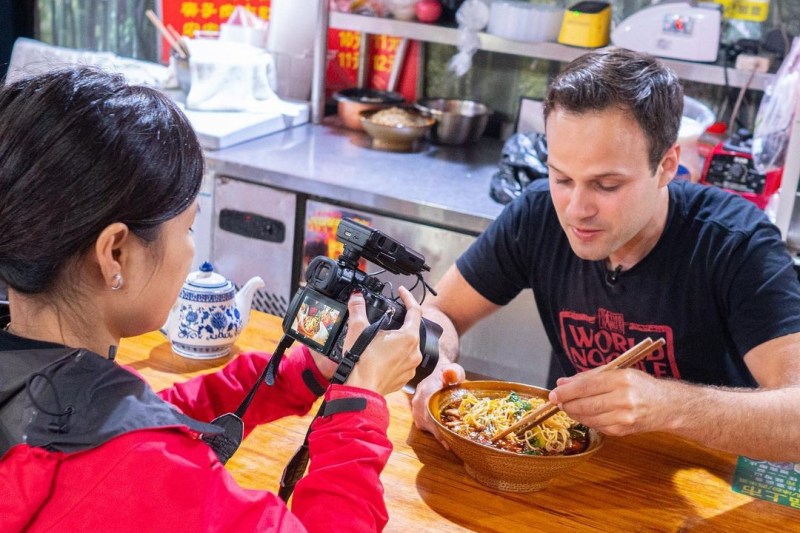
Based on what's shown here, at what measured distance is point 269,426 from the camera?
153 centimetres

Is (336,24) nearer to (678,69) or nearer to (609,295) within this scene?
(678,69)

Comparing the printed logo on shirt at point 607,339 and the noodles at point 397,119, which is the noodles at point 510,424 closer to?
the printed logo on shirt at point 607,339

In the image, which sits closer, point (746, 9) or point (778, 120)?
point (778, 120)

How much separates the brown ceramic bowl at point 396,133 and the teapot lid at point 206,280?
172cm

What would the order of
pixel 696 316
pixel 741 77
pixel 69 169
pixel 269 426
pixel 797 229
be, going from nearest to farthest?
pixel 69 169 < pixel 269 426 < pixel 696 316 < pixel 797 229 < pixel 741 77

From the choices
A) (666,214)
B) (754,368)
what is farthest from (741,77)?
(754,368)

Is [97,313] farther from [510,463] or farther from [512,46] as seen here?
[512,46]

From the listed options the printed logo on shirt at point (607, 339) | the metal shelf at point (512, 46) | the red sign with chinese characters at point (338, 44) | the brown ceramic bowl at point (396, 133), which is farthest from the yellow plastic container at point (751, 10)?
the printed logo on shirt at point (607, 339)

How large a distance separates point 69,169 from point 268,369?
548 mm

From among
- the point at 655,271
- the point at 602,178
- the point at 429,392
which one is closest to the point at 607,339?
the point at 655,271

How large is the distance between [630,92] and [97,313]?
1.12 meters

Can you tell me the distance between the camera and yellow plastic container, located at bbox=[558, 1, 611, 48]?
3.09 metres

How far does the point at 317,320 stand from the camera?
1296 mm

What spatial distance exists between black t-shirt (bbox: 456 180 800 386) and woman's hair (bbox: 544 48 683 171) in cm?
19
